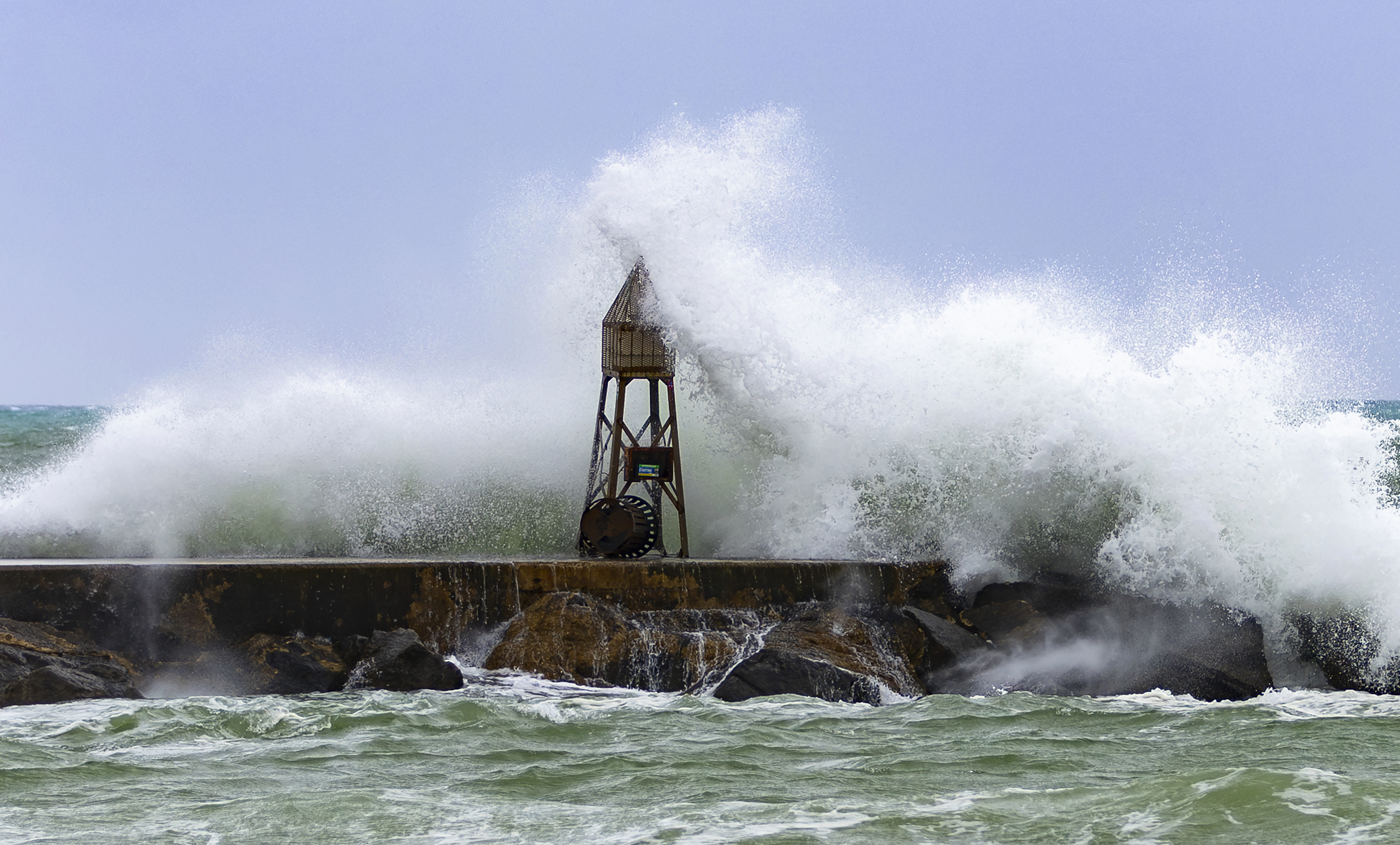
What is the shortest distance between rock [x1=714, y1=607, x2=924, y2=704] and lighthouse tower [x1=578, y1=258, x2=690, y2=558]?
123cm

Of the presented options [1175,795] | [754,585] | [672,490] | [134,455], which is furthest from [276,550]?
[1175,795]

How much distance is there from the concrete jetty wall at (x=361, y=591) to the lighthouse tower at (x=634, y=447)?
35 centimetres

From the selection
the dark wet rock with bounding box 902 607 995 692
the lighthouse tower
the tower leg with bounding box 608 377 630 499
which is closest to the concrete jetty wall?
the lighthouse tower

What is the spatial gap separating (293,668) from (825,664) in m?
2.82

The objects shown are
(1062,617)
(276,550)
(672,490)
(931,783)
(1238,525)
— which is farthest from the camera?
(672,490)

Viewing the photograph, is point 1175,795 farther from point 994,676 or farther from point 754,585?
point 754,585

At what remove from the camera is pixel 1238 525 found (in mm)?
9031

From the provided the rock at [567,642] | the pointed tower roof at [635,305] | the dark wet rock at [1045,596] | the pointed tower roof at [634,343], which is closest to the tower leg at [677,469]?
the pointed tower roof at [634,343]

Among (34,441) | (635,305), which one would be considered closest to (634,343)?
(635,305)

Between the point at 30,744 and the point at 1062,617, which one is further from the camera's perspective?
the point at 1062,617

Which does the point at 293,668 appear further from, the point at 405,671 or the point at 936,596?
the point at 936,596

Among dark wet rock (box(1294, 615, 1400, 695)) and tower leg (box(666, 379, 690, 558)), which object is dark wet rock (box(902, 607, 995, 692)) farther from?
dark wet rock (box(1294, 615, 1400, 695))

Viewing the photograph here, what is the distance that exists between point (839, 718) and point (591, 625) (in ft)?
6.15

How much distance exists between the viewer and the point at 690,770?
5.27 meters
